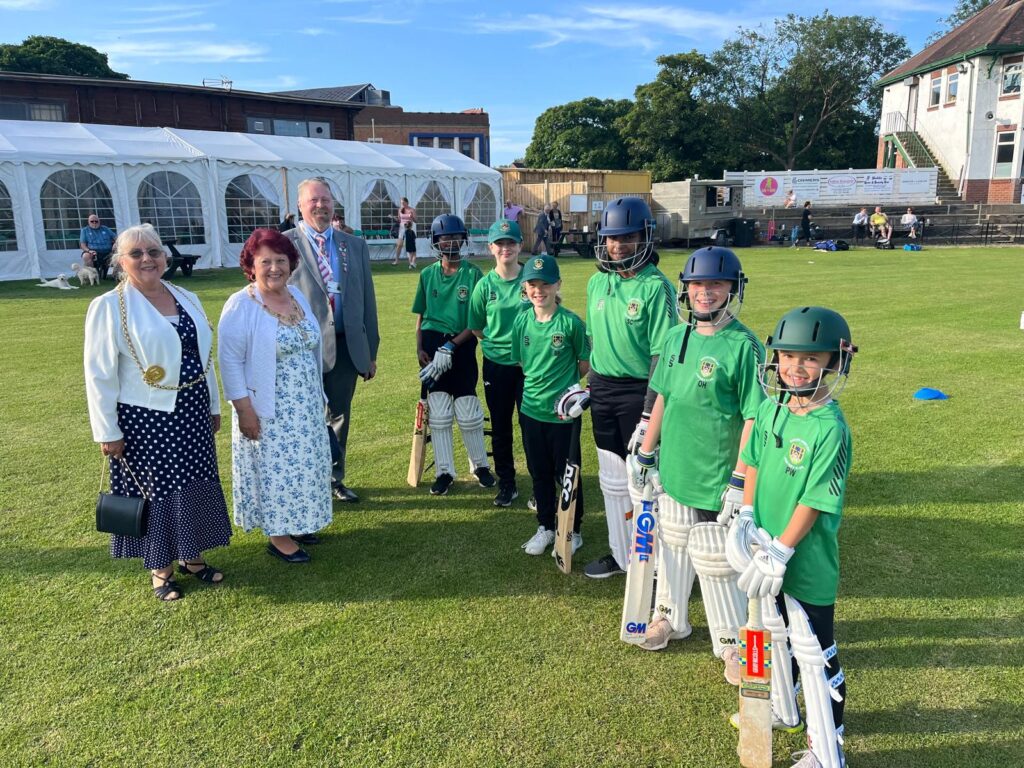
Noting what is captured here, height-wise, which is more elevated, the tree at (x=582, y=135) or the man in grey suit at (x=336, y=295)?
the tree at (x=582, y=135)

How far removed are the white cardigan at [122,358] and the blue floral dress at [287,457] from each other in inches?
22.4

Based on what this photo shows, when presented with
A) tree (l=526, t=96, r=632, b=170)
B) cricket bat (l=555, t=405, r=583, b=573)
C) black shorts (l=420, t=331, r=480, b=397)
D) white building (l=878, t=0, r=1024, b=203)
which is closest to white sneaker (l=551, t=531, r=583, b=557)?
cricket bat (l=555, t=405, r=583, b=573)

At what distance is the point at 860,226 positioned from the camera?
99.8 ft

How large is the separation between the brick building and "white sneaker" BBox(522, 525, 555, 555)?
1323 inches

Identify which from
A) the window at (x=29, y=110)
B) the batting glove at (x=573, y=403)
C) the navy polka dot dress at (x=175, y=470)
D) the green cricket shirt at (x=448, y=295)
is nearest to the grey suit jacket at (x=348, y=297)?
the green cricket shirt at (x=448, y=295)

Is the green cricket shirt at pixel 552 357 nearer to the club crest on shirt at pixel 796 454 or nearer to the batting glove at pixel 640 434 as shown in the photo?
the batting glove at pixel 640 434

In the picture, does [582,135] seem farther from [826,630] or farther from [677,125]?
[826,630]

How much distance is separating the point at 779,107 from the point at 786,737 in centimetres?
5596

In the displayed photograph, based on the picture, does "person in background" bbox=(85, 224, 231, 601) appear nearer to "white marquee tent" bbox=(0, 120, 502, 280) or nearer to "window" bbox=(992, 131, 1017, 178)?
"white marquee tent" bbox=(0, 120, 502, 280)

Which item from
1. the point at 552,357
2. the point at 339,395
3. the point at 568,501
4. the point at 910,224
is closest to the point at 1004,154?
the point at 910,224

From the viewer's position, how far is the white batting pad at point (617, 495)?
3.99 m

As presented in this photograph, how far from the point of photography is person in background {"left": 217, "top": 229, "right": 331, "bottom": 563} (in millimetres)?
4172

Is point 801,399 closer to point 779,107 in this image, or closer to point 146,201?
point 146,201

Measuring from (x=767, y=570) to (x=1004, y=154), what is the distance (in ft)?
138
